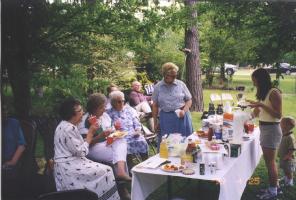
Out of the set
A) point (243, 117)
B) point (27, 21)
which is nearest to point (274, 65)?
point (243, 117)

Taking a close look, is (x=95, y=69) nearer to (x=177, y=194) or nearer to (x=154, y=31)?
(x=154, y=31)

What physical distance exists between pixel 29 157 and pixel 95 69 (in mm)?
1324

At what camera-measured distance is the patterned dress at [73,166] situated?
2812 mm

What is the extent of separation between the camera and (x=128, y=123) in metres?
4.04

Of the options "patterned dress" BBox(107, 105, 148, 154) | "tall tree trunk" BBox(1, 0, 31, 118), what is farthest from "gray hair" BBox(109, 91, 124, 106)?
"tall tree trunk" BBox(1, 0, 31, 118)

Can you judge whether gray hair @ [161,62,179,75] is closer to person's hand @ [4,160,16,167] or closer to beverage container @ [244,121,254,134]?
beverage container @ [244,121,254,134]

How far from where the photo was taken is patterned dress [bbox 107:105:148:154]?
13.1ft

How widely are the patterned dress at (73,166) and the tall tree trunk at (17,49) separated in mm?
556

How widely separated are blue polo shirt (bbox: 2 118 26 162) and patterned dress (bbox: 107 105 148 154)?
3.82 feet

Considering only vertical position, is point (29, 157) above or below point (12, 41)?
below

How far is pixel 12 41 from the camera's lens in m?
2.99

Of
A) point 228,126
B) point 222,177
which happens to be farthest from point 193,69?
point 222,177

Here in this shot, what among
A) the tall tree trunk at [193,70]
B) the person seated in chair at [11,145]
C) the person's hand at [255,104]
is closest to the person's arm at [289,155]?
the person's hand at [255,104]

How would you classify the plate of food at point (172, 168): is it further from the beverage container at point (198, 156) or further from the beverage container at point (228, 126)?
the beverage container at point (228, 126)
